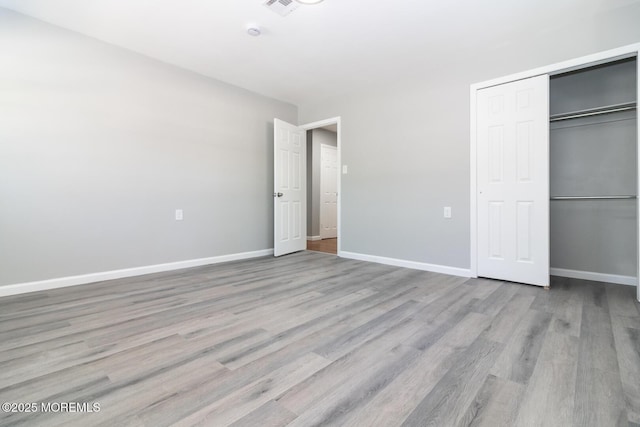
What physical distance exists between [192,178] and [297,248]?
6.49ft

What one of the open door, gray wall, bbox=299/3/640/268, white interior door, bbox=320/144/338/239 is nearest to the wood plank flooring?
gray wall, bbox=299/3/640/268

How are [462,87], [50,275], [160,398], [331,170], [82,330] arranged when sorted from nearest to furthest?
[160,398] < [82,330] < [50,275] < [462,87] < [331,170]

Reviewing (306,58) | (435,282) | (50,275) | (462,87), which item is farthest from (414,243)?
(50,275)

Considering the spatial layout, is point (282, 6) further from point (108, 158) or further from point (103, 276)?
point (103, 276)

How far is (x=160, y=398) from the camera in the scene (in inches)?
47.8

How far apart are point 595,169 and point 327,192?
4.63 m

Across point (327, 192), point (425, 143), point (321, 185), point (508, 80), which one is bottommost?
point (327, 192)

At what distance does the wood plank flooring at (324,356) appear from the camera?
1142mm

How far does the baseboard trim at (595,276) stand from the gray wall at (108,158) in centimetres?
396

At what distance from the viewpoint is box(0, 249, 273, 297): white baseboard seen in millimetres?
2641

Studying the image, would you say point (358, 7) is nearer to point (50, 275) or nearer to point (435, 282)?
point (435, 282)

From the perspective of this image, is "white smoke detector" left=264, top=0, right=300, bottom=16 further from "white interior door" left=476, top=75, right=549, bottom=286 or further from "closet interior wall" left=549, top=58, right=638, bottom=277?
"closet interior wall" left=549, top=58, right=638, bottom=277

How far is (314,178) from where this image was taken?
6.50m

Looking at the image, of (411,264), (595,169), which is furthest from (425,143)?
(595,169)
